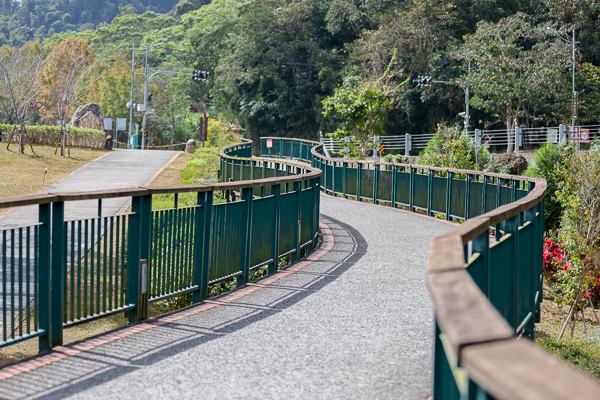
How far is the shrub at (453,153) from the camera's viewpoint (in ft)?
72.0

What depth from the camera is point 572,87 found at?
38.2 metres

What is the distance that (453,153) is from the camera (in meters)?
22.8

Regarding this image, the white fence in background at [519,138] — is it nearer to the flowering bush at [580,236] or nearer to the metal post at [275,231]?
the flowering bush at [580,236]

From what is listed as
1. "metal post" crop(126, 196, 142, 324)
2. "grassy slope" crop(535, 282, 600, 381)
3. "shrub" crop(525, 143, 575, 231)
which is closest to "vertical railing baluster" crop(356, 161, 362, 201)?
"shrub" crop(525, 143, 575, 231)

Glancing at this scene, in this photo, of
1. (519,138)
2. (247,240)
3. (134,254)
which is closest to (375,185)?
(247,240)

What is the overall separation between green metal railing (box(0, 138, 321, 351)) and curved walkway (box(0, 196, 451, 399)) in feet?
0.97

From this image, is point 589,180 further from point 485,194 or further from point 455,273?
point 455,273

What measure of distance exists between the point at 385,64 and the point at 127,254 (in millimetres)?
39337

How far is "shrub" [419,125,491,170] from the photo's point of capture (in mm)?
21938

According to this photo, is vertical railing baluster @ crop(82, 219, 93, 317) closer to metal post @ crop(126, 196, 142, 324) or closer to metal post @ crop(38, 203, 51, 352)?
metal post @ crop(38, 203, 51, 352)

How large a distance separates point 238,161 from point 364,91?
8.98 metres

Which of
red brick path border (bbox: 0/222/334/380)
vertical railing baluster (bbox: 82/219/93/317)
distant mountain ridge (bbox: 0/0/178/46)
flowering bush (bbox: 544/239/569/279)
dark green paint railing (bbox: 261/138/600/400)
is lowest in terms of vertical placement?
flowering bush (bbox: 544/239/569/279)

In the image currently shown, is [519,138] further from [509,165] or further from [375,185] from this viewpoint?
[375,185]

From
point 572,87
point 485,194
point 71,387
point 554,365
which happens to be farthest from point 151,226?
point 572,87
